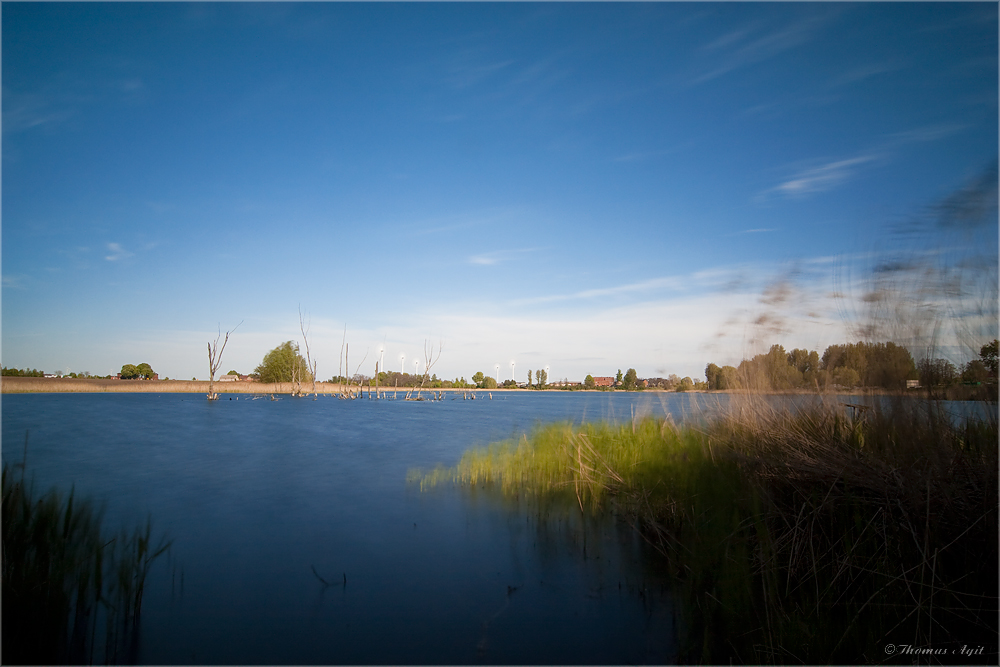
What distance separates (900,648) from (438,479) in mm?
8117

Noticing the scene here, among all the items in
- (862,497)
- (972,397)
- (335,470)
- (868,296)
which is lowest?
(335,470)

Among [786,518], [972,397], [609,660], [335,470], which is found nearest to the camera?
[972,397]

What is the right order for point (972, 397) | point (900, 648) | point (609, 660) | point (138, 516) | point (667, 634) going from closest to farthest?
1. point (900, 648)
2. point (972, 397)
3. point (609, 660)
4. point (667, 634)
5. point (138, 516)

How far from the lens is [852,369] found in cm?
422

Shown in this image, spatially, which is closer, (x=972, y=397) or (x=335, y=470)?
(x=972, y=397)

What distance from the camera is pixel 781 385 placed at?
5.45 m

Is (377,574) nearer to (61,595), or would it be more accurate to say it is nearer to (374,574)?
(374,574)

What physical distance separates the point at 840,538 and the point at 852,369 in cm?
151

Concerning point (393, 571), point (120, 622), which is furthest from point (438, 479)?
point (120, 622)

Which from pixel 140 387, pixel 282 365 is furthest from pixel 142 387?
pixel 282 365

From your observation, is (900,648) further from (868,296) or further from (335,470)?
(335,470)

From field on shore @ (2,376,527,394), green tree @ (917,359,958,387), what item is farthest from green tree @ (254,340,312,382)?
green tree @ (917,359,958,387)

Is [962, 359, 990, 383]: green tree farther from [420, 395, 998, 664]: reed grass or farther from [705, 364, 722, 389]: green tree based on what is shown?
[705, 364, 722, 389]: green tree

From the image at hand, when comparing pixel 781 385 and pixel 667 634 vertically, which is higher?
pixel 781 385
